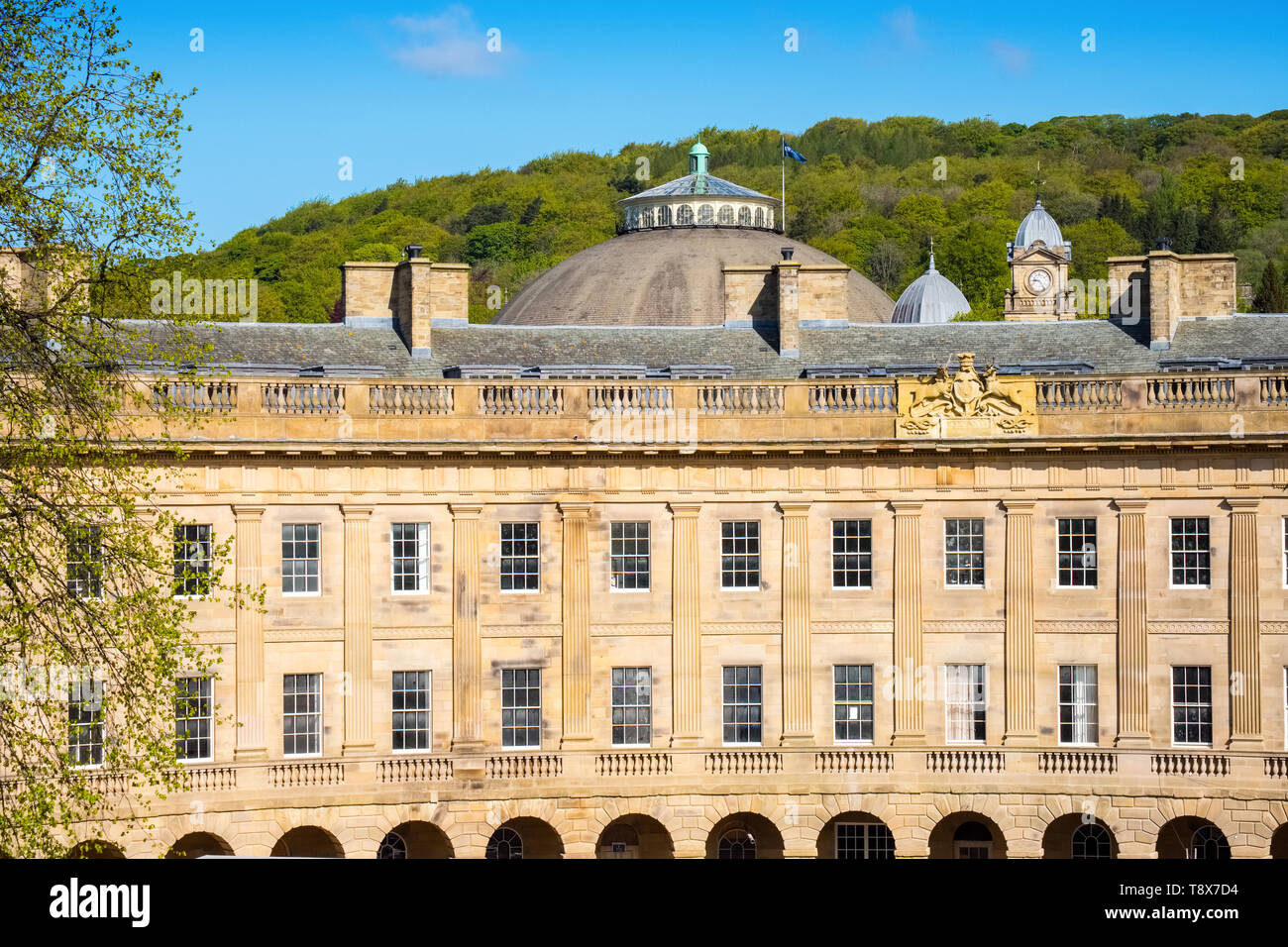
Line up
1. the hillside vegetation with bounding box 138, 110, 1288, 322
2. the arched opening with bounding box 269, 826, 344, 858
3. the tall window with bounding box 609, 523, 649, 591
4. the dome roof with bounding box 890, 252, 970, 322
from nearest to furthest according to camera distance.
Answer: the arched opening with bounding box 269, 826, 344, 858 < the tall window with bounding box 609, 523, 649, 591 < the dome roof with bounding box 890, 252, 970, 322 < the hillside vegetation with bounding box 138, 110, 1288, 322

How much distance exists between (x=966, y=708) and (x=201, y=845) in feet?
63.7

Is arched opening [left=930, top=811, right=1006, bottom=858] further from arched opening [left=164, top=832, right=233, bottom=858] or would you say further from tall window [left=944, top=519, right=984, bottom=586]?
arched opening [left=164, top=832, right=233, bottom=858]

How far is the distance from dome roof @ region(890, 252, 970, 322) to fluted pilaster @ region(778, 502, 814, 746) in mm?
54440

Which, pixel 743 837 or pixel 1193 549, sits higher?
pixel 1193 549

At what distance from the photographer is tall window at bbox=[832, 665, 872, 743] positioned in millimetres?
54188

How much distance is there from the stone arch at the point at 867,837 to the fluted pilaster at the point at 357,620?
12028mm

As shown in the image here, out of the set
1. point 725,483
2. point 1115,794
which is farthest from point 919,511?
point 1115,794

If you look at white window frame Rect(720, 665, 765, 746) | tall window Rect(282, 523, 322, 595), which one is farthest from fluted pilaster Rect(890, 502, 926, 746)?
tall window Rect(282, 523, 322, 595)

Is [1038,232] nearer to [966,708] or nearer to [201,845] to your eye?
[966,708]

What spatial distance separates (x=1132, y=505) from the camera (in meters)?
53.9

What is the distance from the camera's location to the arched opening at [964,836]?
54.8m

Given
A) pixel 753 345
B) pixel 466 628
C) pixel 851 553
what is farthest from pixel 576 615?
pixel 753 345
